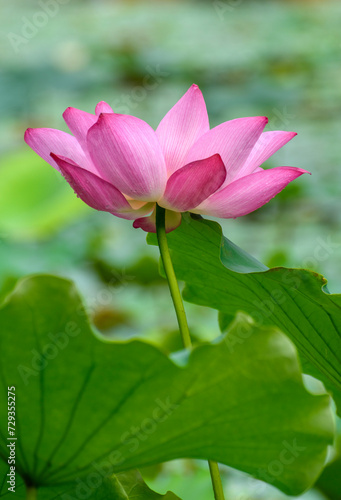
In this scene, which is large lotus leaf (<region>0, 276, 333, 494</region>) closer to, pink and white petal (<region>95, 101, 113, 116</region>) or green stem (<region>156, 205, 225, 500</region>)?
green stem (<region>156, 205, 225, 500</region>)

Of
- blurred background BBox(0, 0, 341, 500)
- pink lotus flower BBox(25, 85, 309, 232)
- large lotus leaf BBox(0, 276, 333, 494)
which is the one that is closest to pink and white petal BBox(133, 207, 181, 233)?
pink lotus flower BBox(25, 85, 309, 232)

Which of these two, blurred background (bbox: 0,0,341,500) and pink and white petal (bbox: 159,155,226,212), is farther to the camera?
blurred background (bbox: 0,0,341,500)

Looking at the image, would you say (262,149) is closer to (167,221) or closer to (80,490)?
(167,221)

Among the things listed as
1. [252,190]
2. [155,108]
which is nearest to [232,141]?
[252,190]

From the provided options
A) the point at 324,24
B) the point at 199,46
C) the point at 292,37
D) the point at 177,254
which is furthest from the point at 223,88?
the point at 177,254

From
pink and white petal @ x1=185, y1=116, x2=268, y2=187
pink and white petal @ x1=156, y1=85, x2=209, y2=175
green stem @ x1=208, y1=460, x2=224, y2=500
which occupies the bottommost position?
green stem @ x1=208, y1=460, x2=224, y2=500

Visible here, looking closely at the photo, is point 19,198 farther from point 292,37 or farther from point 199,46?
point 292,37
